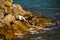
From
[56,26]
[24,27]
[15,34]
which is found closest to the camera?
[15,34]

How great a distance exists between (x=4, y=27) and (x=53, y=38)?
7.65 meters

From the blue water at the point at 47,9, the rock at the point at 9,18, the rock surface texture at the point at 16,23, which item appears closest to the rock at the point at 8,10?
the rock surface texture at the point at 16,23

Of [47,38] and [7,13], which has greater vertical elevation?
[7,13]

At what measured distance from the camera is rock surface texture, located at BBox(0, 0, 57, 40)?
1677 inches

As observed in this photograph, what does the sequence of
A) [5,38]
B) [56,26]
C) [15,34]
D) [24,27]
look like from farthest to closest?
Answer: [56,26]
[24,27]
[15,34]
[5,38]

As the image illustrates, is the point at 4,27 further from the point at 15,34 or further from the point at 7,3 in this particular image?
the point at 7,3

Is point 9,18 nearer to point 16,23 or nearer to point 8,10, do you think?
point 16,23

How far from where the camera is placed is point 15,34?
143 ft

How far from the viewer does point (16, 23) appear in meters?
45.6

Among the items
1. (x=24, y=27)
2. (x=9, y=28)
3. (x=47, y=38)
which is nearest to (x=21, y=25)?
(x=24, y=27)

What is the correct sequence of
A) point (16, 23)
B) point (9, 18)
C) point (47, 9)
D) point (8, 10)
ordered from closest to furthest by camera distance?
point (9, 18) < point (16, 23) < point (8, 10) < point (47, 9)

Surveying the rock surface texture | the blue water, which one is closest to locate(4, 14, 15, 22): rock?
the rock surface texture

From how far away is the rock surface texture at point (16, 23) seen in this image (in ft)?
140

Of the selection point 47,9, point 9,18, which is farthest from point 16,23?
point 47,9
